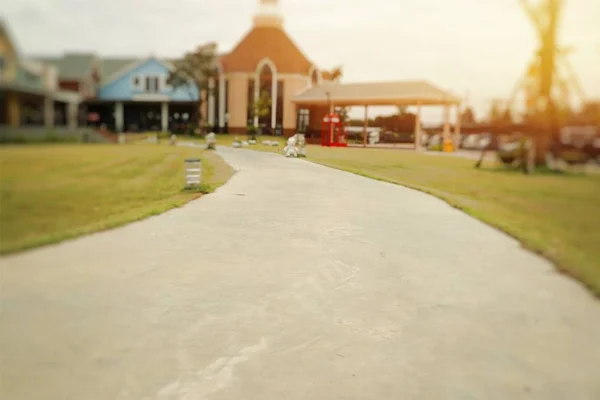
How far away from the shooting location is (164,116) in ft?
11.3

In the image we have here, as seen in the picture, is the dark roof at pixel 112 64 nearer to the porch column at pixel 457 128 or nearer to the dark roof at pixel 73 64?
the dark roof at pixel 73 64

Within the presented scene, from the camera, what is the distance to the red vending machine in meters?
3.34

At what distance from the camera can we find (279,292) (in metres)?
3.51

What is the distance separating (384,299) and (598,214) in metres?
1.38

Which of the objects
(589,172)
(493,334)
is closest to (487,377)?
(493,334)

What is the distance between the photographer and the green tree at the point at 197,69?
335 cm

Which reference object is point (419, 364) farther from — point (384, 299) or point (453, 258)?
point (453, 258)

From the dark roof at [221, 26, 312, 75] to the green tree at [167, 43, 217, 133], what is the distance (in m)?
0.10

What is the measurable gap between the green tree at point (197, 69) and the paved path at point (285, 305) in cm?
45

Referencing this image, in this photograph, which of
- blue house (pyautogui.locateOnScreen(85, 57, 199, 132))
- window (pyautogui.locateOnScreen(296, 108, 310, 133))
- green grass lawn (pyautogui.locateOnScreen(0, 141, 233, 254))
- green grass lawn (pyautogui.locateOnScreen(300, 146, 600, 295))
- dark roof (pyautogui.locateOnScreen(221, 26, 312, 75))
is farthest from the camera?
dark roof (pyautogui.locateOnScreen(221, 26, 312, 75))

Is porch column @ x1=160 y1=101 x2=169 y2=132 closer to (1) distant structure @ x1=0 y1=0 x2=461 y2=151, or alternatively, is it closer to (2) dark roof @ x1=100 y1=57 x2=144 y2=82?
(1) distant structure @ x1=0 y1=0 x2=461 y2=151

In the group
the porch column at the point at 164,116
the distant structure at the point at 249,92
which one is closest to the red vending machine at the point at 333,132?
the distant structure at the point at 249,92

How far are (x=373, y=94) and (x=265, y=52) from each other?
716 mm

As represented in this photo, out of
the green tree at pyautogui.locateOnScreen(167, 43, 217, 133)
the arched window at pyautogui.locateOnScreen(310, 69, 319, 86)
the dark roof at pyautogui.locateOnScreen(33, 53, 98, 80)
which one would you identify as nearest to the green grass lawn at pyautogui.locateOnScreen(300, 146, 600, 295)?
the arched window at pyautogui.locateOnScreen(310, 69, 319, 86)
